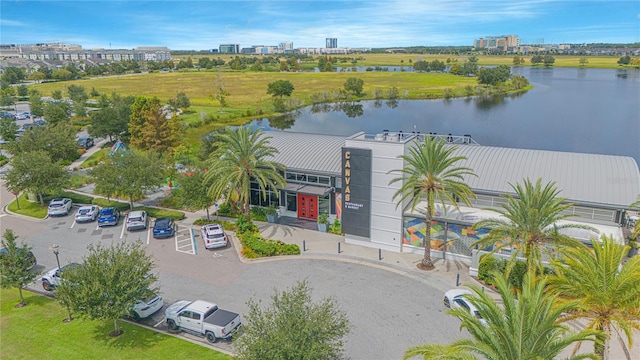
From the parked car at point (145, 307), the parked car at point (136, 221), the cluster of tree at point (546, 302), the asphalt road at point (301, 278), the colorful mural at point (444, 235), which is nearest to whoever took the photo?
the cluster of tree at point (546, 302)

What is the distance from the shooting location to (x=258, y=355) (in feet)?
48.7

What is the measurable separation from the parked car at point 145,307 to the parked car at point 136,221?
44.7 feet

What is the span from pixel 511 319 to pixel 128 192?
33395 millimetres

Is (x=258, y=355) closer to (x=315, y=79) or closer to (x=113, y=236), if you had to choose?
(x=113, y=236)

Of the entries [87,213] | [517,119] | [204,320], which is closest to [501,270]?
[204,320]

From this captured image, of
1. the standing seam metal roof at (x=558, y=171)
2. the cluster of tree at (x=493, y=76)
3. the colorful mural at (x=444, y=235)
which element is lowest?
the colorful mural at (x=444, y=235)

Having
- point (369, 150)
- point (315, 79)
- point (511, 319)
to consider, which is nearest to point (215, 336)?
point (511, 319)

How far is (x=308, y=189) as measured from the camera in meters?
35.4

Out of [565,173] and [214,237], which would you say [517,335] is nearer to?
[565,173]

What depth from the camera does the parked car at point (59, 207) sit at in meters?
39.1

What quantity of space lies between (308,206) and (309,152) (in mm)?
4654

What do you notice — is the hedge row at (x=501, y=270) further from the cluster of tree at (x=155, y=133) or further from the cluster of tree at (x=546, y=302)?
the cluster of tree at (x=155, y=133)

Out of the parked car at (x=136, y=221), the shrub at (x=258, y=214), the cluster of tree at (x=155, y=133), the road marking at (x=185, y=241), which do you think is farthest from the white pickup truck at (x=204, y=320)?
the cluster of tree at (x=155, y=133)

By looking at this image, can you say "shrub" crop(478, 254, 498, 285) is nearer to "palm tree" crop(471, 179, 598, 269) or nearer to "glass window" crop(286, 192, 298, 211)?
"palm tree" crop(471, 179, 598, 269)
